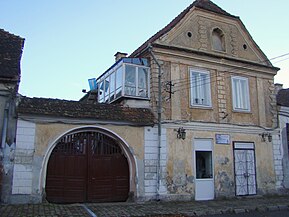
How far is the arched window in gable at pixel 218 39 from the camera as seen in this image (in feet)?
55.7

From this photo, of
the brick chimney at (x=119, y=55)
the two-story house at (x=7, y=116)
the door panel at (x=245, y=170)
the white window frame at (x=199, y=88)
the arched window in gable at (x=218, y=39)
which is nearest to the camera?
the two-story house at (x=7, y=116)

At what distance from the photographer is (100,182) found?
13.1 metres

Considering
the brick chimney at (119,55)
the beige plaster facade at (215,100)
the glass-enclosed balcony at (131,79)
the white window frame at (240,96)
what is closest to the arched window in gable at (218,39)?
the beige plaster facade at (215,100)

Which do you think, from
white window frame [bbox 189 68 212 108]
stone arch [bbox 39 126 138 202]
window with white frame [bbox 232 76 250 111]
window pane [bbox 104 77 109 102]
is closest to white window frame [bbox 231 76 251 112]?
window with white frame [bbox 232 76 250 111]

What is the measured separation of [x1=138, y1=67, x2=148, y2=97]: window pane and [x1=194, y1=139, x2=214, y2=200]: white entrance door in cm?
339

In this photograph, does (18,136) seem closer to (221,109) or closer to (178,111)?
(178,111)

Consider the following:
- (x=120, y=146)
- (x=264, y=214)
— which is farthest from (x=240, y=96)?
(x=120, y=146)

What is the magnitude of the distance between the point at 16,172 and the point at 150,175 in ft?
17.5

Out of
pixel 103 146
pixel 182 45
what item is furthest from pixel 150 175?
pixel 182 45

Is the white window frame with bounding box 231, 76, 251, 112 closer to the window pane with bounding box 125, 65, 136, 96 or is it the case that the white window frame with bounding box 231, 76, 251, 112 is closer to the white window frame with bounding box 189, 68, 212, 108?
the white window frame with bounding box 189, 68, 212, 108

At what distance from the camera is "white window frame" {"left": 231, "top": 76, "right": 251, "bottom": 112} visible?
1653 centimetres

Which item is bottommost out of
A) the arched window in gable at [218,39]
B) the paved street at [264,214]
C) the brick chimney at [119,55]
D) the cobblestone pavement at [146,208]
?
the paved street at [264,214]

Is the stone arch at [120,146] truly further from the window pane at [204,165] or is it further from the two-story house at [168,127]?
the window pane at [204,165]

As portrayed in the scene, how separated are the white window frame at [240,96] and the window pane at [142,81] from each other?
16.0 ft
